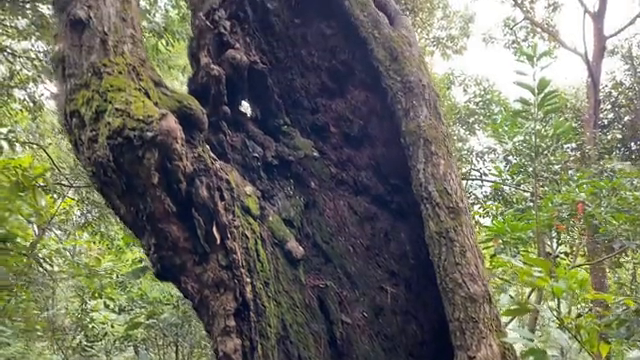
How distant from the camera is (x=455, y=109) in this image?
434cm

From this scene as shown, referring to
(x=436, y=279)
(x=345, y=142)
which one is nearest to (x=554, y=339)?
(x=436, y=279)

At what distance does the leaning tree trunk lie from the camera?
168 cm

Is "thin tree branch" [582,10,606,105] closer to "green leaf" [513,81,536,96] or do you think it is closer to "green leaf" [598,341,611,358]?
"green leaf" [513,81,536,96]

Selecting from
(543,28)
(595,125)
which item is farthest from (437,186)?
(543,28)

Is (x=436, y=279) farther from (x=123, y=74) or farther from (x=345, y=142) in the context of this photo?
(x=123, y=74)

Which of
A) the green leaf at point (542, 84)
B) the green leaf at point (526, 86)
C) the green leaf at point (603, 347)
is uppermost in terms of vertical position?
the green leaf at point (542, 84)

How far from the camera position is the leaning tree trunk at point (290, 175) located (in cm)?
168

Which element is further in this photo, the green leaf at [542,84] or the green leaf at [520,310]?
the green leaf at [542,84]

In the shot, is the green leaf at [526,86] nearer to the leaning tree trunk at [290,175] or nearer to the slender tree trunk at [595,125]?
the leaning tree trunk at [290,175]

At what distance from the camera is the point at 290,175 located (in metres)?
2.23

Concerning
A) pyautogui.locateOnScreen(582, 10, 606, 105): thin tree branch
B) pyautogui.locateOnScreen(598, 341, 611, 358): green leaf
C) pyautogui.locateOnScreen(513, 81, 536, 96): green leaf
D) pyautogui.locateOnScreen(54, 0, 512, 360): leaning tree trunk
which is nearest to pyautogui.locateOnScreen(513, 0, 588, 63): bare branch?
pyautogui.locateOnScreen(582, 10, 606, 105): thin tree branch

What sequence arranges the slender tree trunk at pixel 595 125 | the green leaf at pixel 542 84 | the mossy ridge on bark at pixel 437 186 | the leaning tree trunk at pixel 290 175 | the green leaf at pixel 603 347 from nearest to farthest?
the leaning tree trunk at pixel 290 175
the mossy ridge on bark at pixel 437 186
the green leaf at pixel 603 347
the green leaf at pixel 542 84
the slender tree trunk at pixel 595 125

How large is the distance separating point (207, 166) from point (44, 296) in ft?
8.38

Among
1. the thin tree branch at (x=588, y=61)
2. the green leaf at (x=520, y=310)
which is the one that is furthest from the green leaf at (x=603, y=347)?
the thin tree branch at (x=588, y=61)
